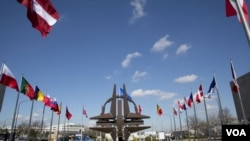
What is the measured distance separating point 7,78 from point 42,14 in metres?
12.3

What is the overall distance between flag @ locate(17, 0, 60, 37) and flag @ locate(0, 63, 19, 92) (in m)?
11.7

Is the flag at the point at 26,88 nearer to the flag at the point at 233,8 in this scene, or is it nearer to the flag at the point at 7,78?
the flag at the point at 7,78

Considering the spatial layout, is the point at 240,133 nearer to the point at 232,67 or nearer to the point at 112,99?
the point at 112,99

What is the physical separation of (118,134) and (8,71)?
10920mm

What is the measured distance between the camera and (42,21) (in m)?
10.6

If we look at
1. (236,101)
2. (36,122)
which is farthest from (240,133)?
(36,122)

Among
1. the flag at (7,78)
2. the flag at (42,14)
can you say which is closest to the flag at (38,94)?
the flag at (7,78)

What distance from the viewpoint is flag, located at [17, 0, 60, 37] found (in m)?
9.99

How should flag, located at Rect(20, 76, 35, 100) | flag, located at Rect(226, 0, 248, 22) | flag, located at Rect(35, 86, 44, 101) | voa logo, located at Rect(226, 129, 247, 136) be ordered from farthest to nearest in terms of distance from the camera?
flag, located at Rect(35, 86, 44, 101) → flag, located at Rect(20, 76, 35, 100) → flag, located at Rect(226, 0, 248, 22) → voa logo, located at Rect(226, 129, 247, 136)

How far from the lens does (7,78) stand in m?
20.7

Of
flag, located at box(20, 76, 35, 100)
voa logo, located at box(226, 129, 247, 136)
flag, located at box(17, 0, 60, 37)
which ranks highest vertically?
flag, located at box(20, 76, 35, 100)

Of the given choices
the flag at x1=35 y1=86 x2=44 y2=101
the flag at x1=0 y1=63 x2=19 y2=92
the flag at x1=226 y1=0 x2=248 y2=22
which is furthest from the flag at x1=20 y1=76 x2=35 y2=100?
the flag at x1=226 y1=0 x2=248 y2=22

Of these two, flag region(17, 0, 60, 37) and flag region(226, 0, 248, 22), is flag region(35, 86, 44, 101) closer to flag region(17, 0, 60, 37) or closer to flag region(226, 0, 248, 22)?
flag region(17, 0, 60, 37)

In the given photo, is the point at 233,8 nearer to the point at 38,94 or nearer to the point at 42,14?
the point at 42,14
